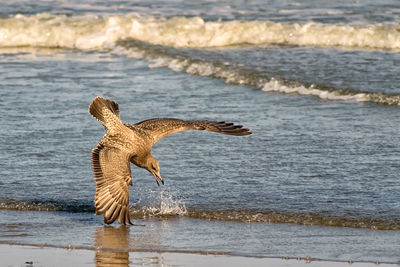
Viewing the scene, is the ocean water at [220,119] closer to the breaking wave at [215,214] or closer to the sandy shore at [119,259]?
the breaking wave at [215,214]

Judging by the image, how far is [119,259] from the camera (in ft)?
18.8

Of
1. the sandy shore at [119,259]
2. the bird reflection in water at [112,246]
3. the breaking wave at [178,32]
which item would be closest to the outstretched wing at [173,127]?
the bird reflection in water at [112,246]

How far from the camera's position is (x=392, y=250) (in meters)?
5.75

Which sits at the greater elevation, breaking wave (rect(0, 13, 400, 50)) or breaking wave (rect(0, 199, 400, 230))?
breaking wave (rect(0, 13, 400, 50))

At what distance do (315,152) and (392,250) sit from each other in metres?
2.46

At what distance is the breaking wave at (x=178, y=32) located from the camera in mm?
14578

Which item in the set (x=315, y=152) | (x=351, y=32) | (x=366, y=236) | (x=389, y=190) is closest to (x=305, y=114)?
(x=315, y=152)

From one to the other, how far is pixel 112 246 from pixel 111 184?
1.86ft

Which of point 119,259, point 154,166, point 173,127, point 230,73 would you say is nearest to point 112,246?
point 119,259

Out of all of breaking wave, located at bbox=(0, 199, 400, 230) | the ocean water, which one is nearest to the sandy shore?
the ocean water

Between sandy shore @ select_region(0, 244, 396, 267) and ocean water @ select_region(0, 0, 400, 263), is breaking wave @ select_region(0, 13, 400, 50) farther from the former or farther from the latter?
sandy shore @ select_region(0, 244, 396, 267)

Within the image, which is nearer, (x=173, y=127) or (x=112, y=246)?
(x=112, y=246)

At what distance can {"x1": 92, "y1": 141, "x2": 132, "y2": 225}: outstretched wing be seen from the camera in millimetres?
6309

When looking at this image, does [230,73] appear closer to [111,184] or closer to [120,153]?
[120,153]
